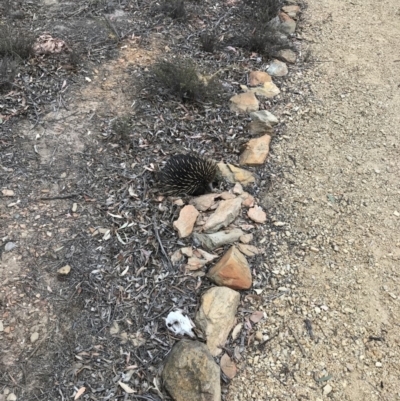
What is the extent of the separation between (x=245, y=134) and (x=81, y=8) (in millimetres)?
2568

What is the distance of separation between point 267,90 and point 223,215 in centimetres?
184

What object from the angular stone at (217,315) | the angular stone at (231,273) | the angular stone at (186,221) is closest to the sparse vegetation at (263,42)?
the angular stone at (186,221)

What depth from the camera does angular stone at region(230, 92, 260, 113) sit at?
4.38 metres

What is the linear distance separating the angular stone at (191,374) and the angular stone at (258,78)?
2942 mm

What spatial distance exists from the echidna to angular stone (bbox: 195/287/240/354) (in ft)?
2.82

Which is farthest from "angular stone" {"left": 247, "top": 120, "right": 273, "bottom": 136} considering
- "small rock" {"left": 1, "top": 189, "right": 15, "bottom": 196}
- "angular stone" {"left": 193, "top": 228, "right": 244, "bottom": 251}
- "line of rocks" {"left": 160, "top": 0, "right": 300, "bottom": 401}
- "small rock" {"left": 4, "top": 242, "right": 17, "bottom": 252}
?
"small rock" {"left": 4, "top": 242, "right": 17, "bottom": 252}

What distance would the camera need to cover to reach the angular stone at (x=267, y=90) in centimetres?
461

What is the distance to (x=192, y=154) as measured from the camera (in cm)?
378

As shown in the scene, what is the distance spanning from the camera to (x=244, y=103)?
4.40 meters

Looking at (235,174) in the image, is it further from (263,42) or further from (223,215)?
(263,42)

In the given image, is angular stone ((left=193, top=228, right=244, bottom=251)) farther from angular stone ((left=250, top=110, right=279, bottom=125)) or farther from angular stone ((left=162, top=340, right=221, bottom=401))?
angular stone ((left=250, top=110, right=279, bottom=125))

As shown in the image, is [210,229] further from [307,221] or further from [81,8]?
[81,8]

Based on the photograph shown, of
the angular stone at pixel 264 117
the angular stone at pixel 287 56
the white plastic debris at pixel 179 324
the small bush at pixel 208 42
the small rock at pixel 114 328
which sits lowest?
the small rock at pixel 114 328

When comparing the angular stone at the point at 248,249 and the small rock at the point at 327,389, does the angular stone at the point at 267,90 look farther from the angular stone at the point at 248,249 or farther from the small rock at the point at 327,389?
the small rock at the point at 327,389
